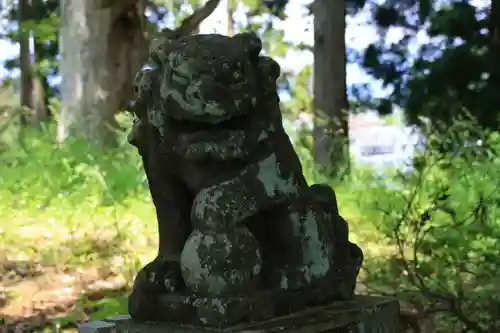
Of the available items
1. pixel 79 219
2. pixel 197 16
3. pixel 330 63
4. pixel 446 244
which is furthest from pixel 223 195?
pixel 197 16

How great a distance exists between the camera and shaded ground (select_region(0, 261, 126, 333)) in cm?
333

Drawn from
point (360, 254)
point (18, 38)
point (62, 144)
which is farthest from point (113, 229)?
point (18, 38)

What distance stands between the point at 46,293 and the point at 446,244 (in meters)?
2.12

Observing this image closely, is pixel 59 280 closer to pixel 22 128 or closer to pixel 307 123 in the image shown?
pixel 22 128

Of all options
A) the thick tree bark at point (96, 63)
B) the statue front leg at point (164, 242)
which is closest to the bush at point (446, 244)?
the statue front leg at point (164, 242)

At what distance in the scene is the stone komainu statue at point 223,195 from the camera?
1.70m

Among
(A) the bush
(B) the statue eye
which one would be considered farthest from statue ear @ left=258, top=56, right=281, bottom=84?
(A) the bush

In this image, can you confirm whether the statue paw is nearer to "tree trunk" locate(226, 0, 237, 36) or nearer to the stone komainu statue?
the stone komainu statue

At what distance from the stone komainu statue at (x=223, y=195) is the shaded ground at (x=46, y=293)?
161cm

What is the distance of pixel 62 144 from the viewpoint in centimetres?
552

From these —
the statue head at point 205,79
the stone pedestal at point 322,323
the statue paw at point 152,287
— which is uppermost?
the statue head at point 205,79

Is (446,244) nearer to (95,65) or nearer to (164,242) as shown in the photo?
(164,242)

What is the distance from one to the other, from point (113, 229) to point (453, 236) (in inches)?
79.3

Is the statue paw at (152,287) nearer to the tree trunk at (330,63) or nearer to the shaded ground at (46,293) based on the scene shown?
the shaded ground at (46,293)
